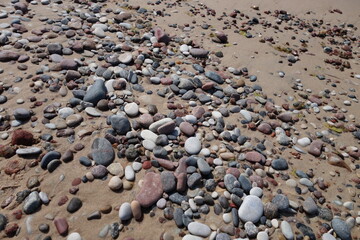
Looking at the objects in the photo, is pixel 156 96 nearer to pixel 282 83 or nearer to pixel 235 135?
pixel 235 135

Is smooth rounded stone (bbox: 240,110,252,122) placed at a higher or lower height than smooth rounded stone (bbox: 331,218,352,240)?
higher

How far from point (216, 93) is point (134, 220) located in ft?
8.38

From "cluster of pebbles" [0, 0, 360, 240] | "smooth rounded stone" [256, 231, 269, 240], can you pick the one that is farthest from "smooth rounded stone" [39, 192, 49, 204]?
"smooth rounded stone" [256, 231, 269, 240]

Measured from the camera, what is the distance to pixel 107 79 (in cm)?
458

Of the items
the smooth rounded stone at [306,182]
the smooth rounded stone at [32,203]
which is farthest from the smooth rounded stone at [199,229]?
the smooth rounded stone at [32,203]

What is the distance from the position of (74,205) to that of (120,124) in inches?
47.3

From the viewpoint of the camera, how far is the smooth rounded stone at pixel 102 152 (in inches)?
132

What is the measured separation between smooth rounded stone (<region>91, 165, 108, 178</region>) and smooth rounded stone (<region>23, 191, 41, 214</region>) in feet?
1.99

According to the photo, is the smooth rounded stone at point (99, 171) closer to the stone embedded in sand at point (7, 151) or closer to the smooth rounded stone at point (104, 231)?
the smooth rounded stone at point (104, 231)

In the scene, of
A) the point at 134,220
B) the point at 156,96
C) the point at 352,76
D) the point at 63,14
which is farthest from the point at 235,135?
the point at 63,14

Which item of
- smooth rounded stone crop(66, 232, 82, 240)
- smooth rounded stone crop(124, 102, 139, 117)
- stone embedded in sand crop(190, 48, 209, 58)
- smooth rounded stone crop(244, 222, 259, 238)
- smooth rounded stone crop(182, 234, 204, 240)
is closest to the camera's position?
smooth rounded stone crop(66, 232, 82, 240)

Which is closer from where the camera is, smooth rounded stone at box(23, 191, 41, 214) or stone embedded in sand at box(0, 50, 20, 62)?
smooth rounded stone at box(23, 191, 41, 214)

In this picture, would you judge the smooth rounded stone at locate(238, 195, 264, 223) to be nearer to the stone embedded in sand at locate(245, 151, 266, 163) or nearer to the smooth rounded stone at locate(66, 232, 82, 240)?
the stone embedded in sand at locate(245, 151, 266, 163)

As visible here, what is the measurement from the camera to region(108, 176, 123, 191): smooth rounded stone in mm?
3131
